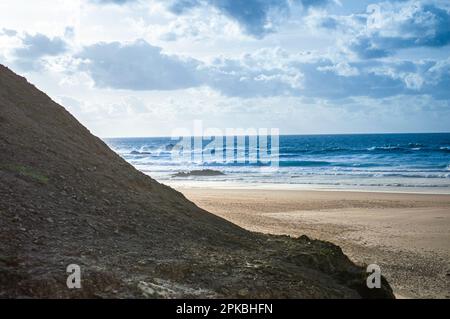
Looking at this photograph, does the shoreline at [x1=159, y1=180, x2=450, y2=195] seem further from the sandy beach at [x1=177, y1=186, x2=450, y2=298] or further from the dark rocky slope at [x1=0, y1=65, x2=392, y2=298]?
the dark rocky slope at [x1=0, y1=65, x2=392, y2=298]

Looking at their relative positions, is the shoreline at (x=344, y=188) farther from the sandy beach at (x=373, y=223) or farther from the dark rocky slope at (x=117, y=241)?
the dark rocky slope at (x=117, y=241)

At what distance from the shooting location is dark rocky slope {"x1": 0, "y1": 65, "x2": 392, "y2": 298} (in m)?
4.86

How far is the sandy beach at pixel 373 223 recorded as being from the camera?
9.20 meters

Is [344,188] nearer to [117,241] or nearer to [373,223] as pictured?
[373,223]

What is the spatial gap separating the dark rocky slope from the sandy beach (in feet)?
8.70

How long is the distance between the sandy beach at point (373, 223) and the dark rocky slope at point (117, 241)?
2653 mm

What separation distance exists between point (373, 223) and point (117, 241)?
1065 cm

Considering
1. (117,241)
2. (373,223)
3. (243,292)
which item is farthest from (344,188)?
(243,292)

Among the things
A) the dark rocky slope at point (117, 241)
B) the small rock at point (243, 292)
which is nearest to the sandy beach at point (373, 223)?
the dark rocky slope at point (117, 241)

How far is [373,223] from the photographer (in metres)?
14.9

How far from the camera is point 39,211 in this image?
6.04 metres
